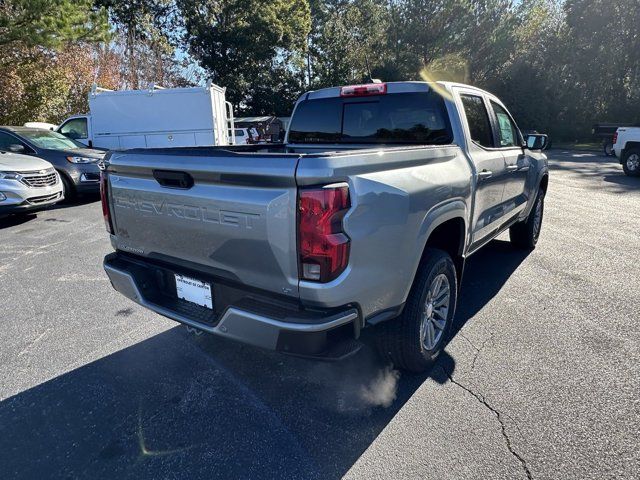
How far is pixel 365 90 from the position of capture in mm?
3590

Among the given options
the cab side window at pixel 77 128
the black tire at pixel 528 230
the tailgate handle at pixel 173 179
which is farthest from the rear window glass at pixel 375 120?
the cab side window at pixel 77 128

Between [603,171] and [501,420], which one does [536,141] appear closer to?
[501,420]

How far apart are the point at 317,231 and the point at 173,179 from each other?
3.19 feet

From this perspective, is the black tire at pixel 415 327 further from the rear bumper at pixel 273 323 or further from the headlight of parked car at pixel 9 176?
the headlight of parked car at pixel 9 176

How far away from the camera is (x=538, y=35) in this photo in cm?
3206

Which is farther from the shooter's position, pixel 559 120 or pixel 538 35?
pixel 538 35

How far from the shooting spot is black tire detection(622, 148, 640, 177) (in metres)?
12.4

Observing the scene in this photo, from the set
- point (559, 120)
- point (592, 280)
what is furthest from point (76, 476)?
point (559, 120)

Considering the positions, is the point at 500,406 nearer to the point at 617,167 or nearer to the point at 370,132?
the point at 370,132

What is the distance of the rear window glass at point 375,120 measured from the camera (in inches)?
133

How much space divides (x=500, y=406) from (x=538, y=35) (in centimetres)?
3720

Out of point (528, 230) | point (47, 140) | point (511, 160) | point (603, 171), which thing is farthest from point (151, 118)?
point (603, 171)

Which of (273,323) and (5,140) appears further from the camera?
(5,140)

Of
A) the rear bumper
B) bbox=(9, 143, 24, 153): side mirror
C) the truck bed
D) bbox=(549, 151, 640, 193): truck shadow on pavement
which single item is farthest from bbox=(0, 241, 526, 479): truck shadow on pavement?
bbox=(549, 151, 640, 193): truck shadow on pavement
